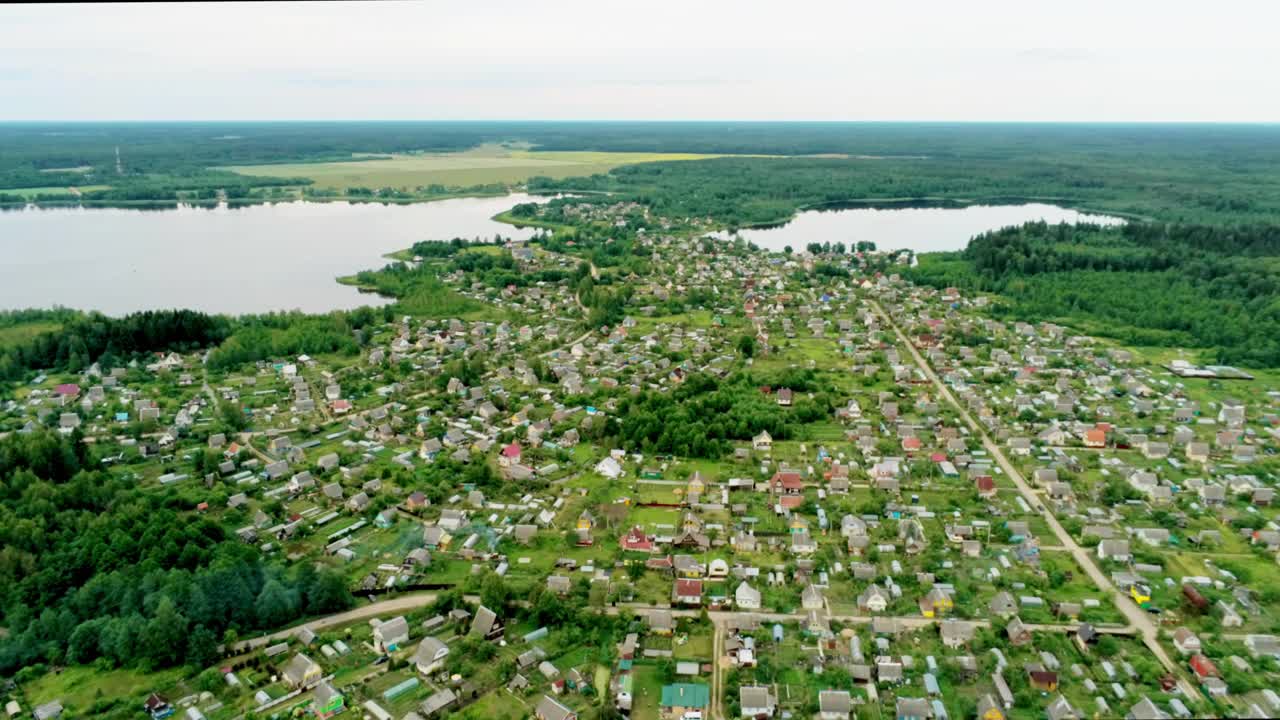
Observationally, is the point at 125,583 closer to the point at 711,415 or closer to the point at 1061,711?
the point at 711,415

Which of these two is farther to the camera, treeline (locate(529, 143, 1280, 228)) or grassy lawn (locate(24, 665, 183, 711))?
treeline (locate(529, 143, 1280, 228))

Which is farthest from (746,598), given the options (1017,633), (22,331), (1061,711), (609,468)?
(22,331)

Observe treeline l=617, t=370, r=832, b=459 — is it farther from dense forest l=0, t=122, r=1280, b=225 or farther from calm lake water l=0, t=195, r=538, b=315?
dense forest l=0, t=122, r=1280, b=225

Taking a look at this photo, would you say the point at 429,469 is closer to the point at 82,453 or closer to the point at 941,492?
the point at 82,453

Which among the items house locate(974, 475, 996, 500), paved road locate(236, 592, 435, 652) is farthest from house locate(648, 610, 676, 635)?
house locate(974, 475, 996, 500)

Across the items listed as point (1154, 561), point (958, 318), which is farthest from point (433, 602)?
point (958, 318)

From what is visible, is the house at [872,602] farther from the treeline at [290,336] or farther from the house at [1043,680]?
the treeline at [290,336]

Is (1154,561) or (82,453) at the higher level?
(82,453)
